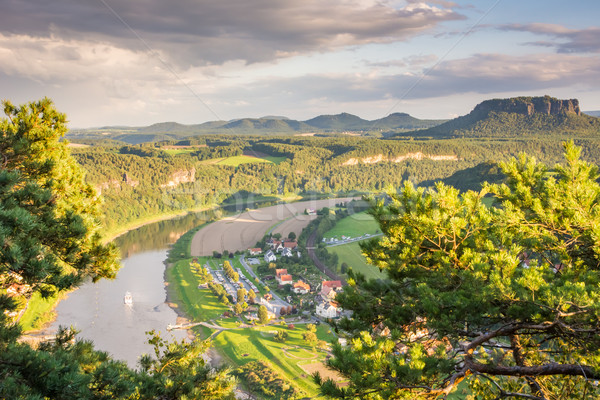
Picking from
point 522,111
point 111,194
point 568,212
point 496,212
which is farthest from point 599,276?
point 522,111

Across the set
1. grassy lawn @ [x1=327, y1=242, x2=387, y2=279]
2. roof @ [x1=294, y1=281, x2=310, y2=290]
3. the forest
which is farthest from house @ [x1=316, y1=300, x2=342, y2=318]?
the forest

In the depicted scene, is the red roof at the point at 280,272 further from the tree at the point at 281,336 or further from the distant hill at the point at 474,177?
the distant hill at the point at 474,177

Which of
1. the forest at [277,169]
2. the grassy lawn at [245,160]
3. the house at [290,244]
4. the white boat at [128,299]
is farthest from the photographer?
the grassy lawn at [245,160]

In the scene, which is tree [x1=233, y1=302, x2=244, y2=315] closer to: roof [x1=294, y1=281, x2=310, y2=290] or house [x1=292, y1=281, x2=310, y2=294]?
house [x1=292, y1=281, x2=310, y2=294]

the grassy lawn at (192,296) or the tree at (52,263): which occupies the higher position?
the tree at (52,263)

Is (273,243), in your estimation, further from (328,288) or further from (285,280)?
(328,288)

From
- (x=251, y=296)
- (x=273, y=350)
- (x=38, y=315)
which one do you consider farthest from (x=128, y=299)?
(x=273, y=350)

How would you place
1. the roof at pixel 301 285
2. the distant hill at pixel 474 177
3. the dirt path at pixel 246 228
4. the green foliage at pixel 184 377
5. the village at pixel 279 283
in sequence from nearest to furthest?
1. the green foliage at pixel 184 377
2. the village at pixel 279 283
3. the roof at pixel 301 285
4. the dirt path at pixel 246 228
5. the distant hill at pixel 474 177

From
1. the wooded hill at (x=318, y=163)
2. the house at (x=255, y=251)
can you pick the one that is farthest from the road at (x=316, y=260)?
the wooded hill at (x=318, y=163)
